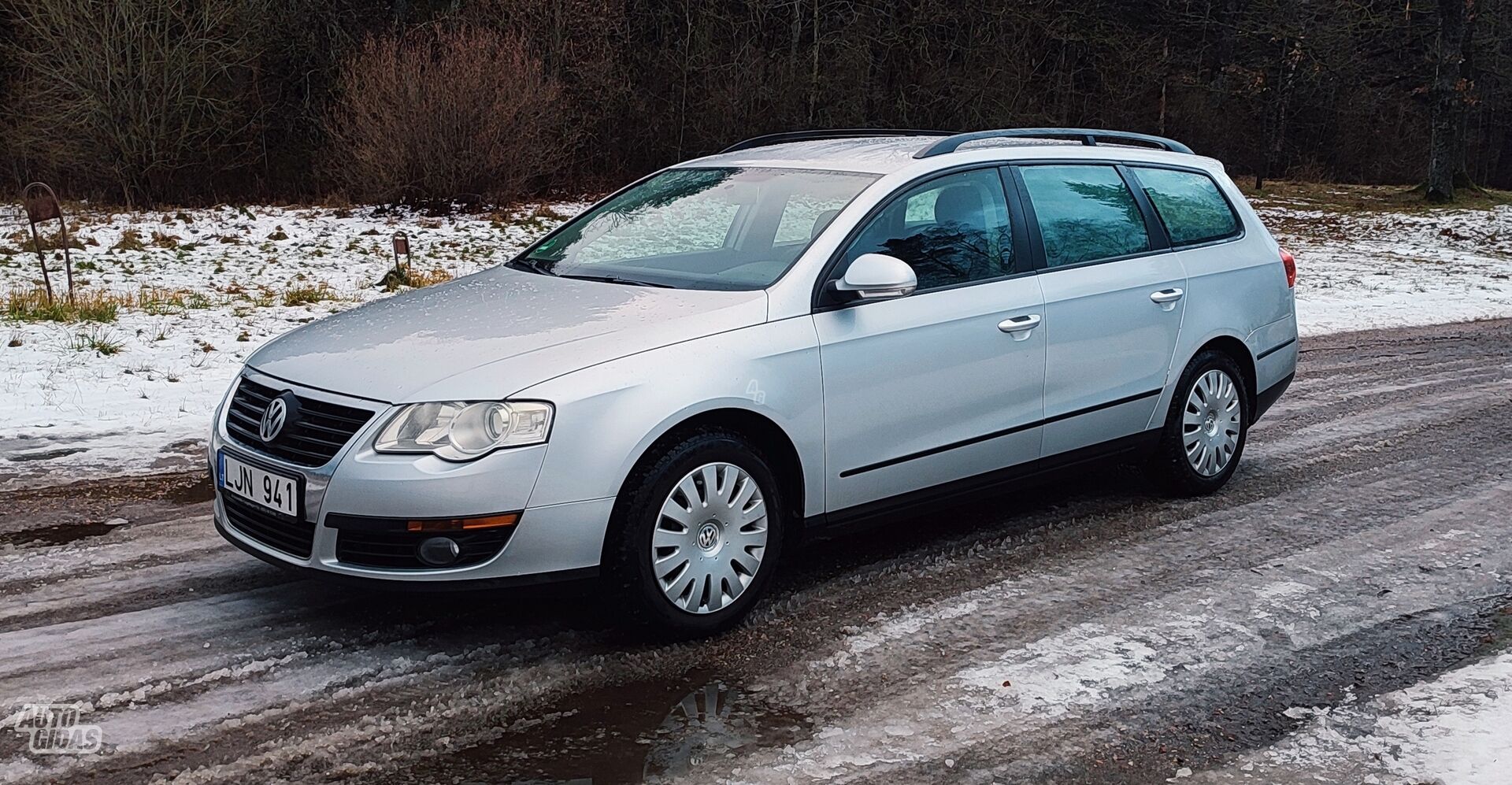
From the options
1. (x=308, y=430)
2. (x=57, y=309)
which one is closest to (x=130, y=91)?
(x=57, y=309)

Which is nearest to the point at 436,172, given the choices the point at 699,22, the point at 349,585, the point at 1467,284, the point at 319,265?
the point at 319,265

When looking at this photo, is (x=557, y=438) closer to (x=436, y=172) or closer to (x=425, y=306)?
(x=425, y=306)

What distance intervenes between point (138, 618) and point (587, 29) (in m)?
23.1

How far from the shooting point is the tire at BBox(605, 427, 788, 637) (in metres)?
4.14

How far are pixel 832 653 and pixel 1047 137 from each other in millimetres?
2853

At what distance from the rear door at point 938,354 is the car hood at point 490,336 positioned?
1.55 ft

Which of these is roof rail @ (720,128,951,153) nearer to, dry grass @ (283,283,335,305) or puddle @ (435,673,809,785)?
puddle @ (435,673,809,785)

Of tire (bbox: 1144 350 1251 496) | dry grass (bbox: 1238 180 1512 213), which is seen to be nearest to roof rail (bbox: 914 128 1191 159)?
tire (bbox: 1144 350 1251 496)

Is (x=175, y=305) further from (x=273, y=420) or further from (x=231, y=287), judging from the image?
(x=273, y=420)

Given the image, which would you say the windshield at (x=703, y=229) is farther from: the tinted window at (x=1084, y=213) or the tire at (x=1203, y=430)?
the tire at (x=1203, y=430)

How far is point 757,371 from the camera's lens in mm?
4418

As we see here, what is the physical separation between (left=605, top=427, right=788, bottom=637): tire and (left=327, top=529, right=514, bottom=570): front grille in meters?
0.38

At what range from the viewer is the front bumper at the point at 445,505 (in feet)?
12.8

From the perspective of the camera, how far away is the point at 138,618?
4.49m
